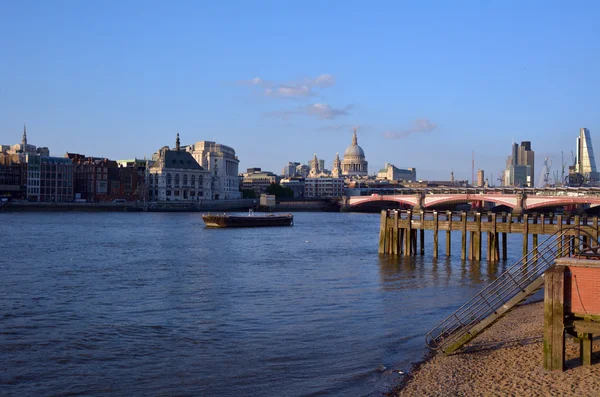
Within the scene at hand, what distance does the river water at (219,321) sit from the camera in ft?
51.6

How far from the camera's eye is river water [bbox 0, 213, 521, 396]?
1573 cm

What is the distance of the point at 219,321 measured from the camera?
72.4 feet

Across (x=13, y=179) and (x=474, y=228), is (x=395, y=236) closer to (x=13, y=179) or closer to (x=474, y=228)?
(x=474, y=228)

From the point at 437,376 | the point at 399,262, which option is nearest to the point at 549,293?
the point at 437,376

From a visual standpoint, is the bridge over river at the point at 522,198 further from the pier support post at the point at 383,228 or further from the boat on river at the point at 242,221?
the pier support post at the point at 383,228

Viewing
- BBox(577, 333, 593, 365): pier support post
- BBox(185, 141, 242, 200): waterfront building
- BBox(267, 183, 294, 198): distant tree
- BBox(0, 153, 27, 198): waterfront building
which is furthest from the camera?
BBox(267, 183, 294, 198): distant tree

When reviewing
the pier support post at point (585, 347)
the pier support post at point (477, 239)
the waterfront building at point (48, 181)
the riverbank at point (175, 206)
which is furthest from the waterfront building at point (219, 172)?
the pier support post at point (585, 347)

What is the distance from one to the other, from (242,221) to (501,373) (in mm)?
72152

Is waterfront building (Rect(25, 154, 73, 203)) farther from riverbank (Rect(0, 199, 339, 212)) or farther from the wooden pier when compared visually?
the wooden pier

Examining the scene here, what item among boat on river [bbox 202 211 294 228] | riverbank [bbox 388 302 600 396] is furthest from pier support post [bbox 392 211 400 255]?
boat on river [bbox 202 211 294 228]

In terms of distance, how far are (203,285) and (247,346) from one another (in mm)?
12385

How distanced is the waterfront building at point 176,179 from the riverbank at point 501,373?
146 meters

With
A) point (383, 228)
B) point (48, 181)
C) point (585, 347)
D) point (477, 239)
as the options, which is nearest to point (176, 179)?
point (48, 181)

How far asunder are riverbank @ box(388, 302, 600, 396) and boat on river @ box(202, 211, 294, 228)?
66.3 metres
